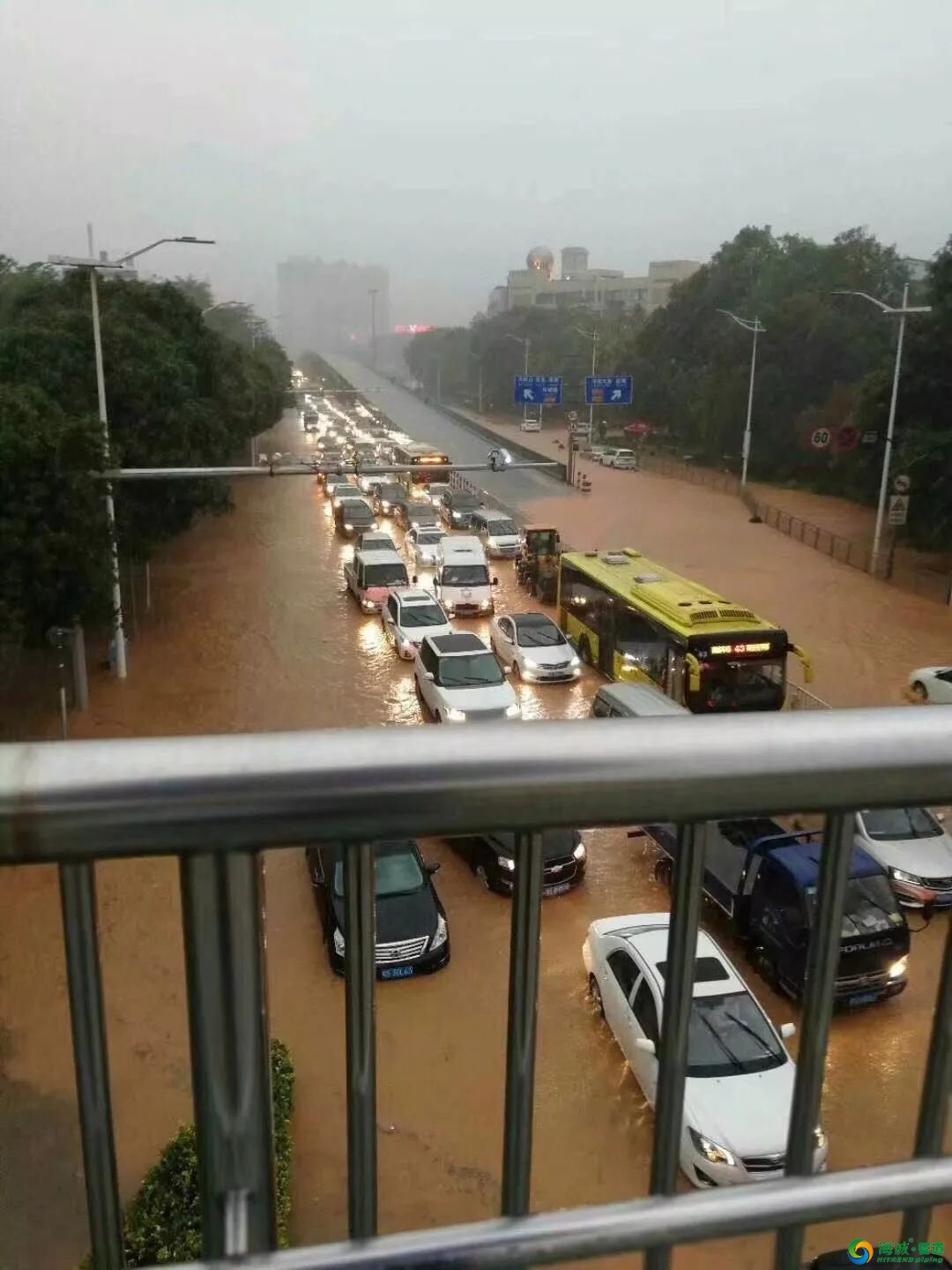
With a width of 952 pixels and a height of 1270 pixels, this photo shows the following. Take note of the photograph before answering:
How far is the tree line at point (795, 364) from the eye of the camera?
73.5ft

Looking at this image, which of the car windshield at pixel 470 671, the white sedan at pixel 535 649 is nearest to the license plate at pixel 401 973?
the car windshield at pixel 470 671

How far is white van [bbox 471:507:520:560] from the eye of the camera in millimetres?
25141

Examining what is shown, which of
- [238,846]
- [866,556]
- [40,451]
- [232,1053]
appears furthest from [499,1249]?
[866,556]

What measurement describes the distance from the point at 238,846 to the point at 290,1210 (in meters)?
0.96

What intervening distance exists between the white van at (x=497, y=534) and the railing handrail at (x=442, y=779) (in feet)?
77.1

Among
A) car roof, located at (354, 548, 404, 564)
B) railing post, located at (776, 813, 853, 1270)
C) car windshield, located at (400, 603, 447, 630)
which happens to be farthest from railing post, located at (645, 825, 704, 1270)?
car roof, located at (354, 548, 404, 564)

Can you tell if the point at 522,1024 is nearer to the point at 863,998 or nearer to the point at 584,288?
the point at 863,998

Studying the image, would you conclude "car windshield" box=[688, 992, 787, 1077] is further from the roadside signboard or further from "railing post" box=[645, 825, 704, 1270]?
the roadside signboard

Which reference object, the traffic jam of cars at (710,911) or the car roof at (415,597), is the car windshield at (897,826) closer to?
the traffic jam of cars at (710,911)

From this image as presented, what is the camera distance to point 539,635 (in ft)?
49.6

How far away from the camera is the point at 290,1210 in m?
1.57

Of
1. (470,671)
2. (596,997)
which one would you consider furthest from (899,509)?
(596,997)

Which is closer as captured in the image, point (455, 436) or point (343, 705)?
point (343, 705)

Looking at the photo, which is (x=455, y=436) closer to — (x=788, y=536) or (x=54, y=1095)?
(x=788, y=536)
